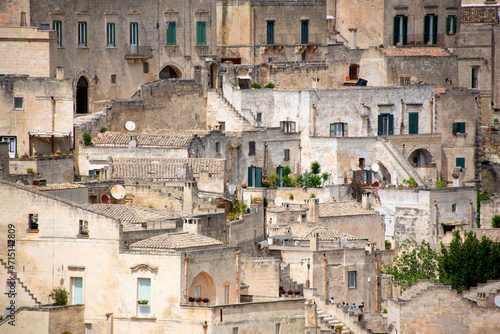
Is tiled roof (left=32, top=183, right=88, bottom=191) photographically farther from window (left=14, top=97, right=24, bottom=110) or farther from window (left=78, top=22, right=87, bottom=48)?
window (left=78, top=22, right=87, bottom=48)

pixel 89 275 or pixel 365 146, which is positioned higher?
pixel 365 146

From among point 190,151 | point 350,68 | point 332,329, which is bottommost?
point 332,329

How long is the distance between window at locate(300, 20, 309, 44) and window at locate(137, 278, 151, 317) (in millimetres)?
35176

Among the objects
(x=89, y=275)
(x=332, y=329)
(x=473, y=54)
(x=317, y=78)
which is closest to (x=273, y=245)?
(x=332, y=329)

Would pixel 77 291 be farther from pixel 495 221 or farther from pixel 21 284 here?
pixel 495 221

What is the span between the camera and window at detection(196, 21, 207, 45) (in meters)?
81.4

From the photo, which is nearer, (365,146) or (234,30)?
(365,146)

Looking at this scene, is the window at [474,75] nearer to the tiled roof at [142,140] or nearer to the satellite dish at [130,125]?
the tiled roof at [142,140]

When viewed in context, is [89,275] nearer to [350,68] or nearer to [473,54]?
[350,68]

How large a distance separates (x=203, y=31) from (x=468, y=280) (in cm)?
2347

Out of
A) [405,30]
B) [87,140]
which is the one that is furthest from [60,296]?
[405,30]

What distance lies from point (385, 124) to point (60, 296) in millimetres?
30477

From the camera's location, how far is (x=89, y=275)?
53.7 meters

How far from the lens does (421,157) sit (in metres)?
80.7
